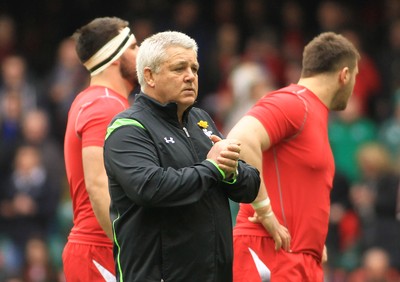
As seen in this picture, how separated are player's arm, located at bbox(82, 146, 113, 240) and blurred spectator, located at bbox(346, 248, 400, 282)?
5197 mm

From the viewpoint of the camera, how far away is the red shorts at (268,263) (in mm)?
7109

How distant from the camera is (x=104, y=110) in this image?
713 cm

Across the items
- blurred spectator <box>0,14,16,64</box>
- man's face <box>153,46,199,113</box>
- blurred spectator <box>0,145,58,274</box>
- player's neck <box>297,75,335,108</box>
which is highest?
man's face <box>153,46,199,113</box>

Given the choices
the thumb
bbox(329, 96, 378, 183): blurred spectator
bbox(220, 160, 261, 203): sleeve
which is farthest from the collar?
bbox(329, 96, 378, 183): blurred spectator

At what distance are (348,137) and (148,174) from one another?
7719 millimetres

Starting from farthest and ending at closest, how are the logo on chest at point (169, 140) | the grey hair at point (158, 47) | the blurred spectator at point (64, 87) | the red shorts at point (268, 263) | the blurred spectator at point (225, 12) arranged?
the blurred spectator at point (225, 12), the blurred spectator at point (64, 87), the red shorts at point (268, 263), the grey hair at point (158, 47), the logo on chest at point (169, 140)

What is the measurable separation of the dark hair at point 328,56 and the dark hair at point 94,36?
Answer: 1253mm

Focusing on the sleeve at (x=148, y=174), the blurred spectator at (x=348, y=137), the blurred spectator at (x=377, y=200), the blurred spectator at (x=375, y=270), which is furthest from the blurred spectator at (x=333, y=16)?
the sleeve at (x=148, y=174)

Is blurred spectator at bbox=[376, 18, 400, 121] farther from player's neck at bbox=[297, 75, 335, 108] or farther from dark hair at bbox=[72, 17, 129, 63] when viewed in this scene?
dark hair at bbox=[72, 17, 129, 63]

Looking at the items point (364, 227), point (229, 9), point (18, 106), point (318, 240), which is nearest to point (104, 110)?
point (318, 240)

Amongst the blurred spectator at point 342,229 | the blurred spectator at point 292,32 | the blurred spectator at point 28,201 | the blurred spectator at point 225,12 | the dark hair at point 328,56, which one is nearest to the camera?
the dark hair at point 328,56

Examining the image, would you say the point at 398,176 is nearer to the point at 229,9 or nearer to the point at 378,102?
the point at 378,102

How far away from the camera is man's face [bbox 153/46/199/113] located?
6164mm

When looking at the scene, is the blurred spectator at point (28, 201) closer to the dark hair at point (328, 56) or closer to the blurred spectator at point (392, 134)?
the blurred spectator at point (392, 134)
